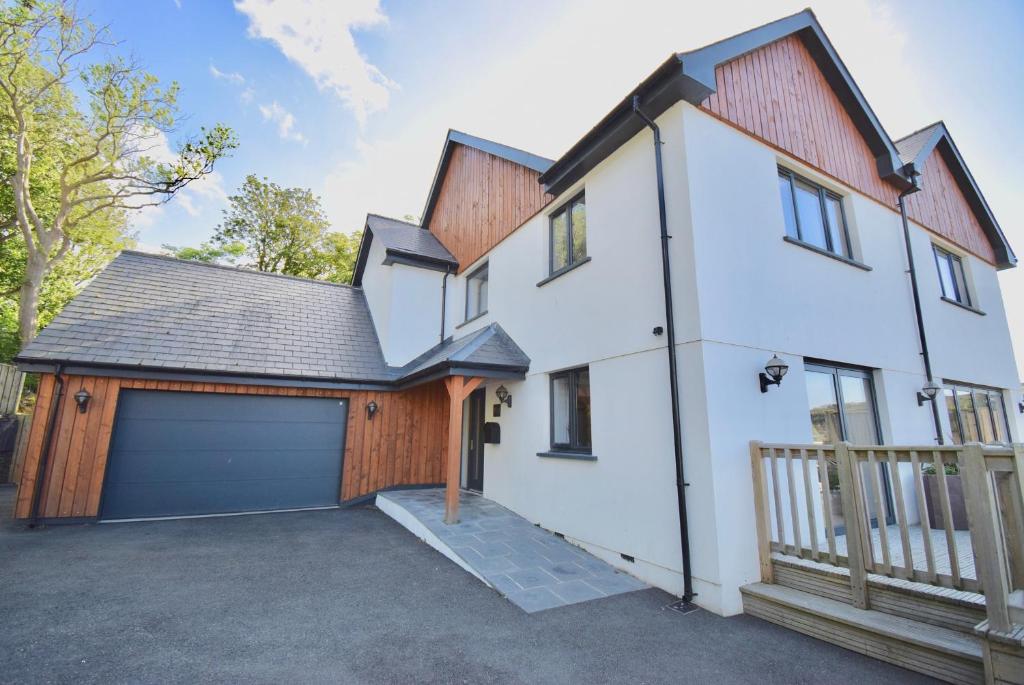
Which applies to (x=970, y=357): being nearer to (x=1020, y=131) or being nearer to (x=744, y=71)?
(x=1020, y=131)

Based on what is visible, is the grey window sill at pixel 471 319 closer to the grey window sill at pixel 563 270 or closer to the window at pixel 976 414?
the grey window sill at pixel 563 270

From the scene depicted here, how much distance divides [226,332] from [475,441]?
17.9 feet

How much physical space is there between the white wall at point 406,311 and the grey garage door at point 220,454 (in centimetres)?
180

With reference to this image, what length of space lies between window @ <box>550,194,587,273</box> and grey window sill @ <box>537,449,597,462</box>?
2.64 metres

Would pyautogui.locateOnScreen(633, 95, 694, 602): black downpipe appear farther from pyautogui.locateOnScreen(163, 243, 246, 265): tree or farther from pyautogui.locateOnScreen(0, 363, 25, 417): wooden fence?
pyautogui.locateOnScreen(163, 243, 246, 265): tree

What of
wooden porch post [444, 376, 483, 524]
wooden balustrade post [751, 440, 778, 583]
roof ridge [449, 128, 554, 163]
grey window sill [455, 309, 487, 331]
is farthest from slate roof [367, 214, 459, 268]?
wooden balustrade post [751, 440, 778, 583]

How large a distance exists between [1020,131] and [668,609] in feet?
34.1

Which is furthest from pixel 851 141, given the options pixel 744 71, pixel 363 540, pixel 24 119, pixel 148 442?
pixel 24 119

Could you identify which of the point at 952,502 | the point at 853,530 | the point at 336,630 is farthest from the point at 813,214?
the point at 336,630

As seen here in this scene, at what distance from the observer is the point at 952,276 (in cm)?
829

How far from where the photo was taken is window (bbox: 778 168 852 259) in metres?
5.64

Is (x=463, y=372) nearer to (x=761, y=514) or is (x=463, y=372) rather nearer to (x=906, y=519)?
(x=761, y=514)

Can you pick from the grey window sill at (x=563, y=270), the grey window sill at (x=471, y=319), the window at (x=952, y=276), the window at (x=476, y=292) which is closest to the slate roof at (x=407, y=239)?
the window at (x=476, y=292)

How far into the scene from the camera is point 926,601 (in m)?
3.11
